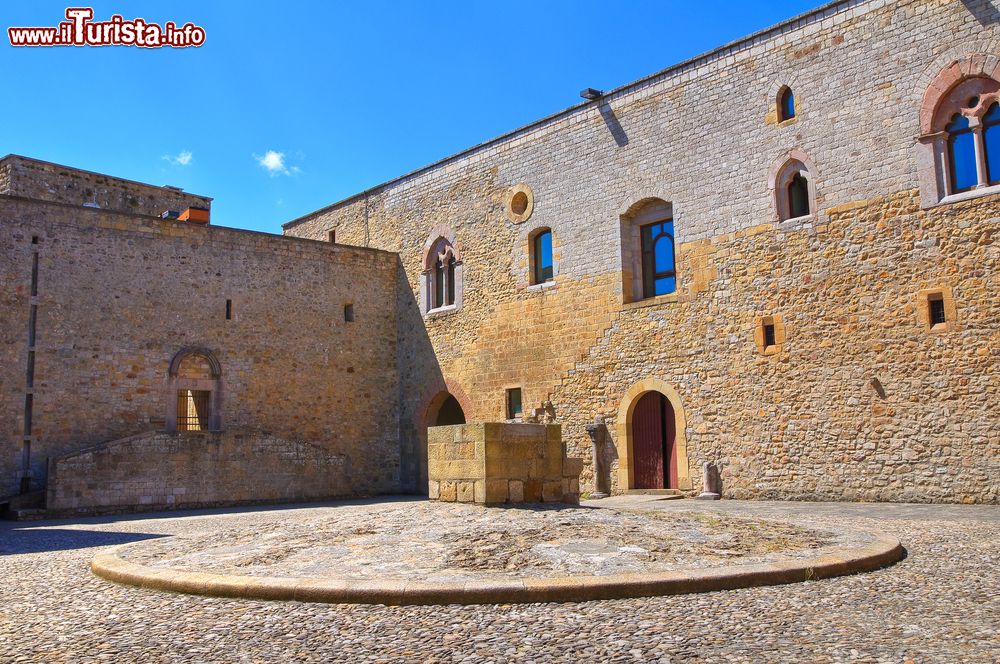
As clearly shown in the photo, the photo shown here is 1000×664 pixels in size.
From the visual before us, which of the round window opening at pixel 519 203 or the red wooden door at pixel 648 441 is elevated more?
the round window opening at pixel 519 203

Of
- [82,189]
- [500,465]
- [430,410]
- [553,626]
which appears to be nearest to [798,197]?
[500,465]

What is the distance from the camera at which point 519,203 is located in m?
19.4

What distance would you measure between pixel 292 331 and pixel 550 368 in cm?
596

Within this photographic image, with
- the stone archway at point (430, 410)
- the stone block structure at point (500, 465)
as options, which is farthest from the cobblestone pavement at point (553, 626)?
the stone archway at point (430, 410)

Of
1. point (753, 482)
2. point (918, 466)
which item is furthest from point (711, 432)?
point (918, 466)

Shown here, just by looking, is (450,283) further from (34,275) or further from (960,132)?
(960,132)

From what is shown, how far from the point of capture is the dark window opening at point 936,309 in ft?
42.5

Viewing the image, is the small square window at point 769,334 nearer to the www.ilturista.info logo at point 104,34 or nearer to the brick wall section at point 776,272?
the brick wall section at point 776,272

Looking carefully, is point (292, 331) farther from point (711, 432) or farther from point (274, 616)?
point (274, 616)

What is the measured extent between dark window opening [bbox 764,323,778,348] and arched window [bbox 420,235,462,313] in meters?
7.92

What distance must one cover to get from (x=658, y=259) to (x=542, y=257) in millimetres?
2836

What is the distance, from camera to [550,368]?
59.8 ft

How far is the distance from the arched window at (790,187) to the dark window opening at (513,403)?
6.80 m

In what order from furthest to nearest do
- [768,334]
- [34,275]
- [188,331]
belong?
[188,331] → [34,275] → [768,334]
